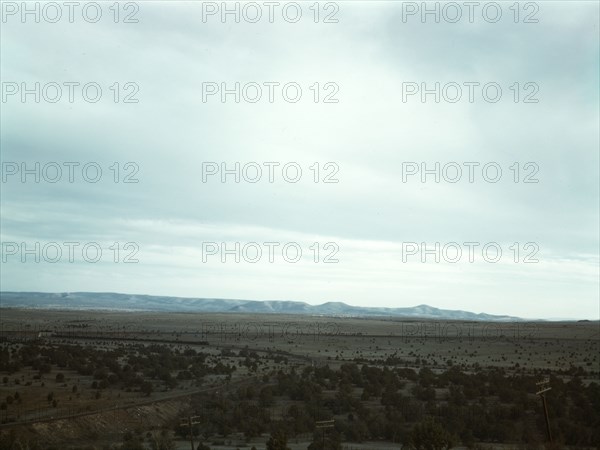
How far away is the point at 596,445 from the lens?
28.3 m

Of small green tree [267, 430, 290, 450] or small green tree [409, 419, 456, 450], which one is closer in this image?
small green tree [267, 430, 290, 450]

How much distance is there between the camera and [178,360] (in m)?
55.1

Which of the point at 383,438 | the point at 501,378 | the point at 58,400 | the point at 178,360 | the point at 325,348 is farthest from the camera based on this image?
the point at 325,348

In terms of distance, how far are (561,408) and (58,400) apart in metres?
28.8

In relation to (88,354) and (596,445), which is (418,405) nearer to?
(596,445)

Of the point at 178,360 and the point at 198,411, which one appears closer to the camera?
the point at 198,411

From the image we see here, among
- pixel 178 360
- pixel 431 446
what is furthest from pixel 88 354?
pixel 431 446

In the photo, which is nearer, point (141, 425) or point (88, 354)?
point (141, 425)

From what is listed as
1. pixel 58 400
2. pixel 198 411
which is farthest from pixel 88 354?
pixel 198 411

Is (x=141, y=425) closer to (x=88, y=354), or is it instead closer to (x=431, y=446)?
(x=431, y=446)

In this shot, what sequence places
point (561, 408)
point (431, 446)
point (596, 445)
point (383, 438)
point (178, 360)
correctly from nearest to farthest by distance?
point (431, 446) → point (596, 445) → point (383, 438) → point (561, 408) → point (178, 360)

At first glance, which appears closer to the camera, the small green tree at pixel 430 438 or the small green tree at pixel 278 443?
the small green tree at pixel 278 443

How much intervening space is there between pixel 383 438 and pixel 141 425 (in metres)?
12.3

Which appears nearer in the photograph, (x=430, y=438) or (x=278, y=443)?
(x=278, y=443)
